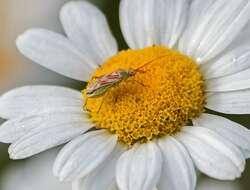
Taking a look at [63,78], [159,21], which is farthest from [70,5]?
[63,78]

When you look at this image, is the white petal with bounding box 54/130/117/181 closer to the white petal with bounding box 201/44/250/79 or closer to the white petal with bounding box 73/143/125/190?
the white petal with bounding box 73/143/125/190

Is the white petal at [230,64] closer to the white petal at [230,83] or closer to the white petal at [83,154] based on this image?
the white petal at [230,83]

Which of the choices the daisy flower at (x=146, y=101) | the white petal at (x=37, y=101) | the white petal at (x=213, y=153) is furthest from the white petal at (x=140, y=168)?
the white petal at (x=37, y=101)

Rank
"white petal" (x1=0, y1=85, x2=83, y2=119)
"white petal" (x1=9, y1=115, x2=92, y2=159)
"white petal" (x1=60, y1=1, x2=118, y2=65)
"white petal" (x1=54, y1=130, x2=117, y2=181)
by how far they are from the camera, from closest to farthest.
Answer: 1. "white petal" (x1=54, y1=130, x2=117, y2=181)
2. "white petal" (x1=9, y1=115, x2=92, y2=159)
3. "white petal" (x1=0, y1=85, x2=83, y2=119)
4. "white petal" (x1=60, y1=1, x2=118, y2=65)

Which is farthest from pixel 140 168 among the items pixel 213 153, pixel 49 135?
pixel 49 135

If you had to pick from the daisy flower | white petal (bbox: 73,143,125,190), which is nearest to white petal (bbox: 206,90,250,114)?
the daisy flower

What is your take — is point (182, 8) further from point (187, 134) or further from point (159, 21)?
point (187, 134)

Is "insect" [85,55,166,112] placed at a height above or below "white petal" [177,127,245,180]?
above
